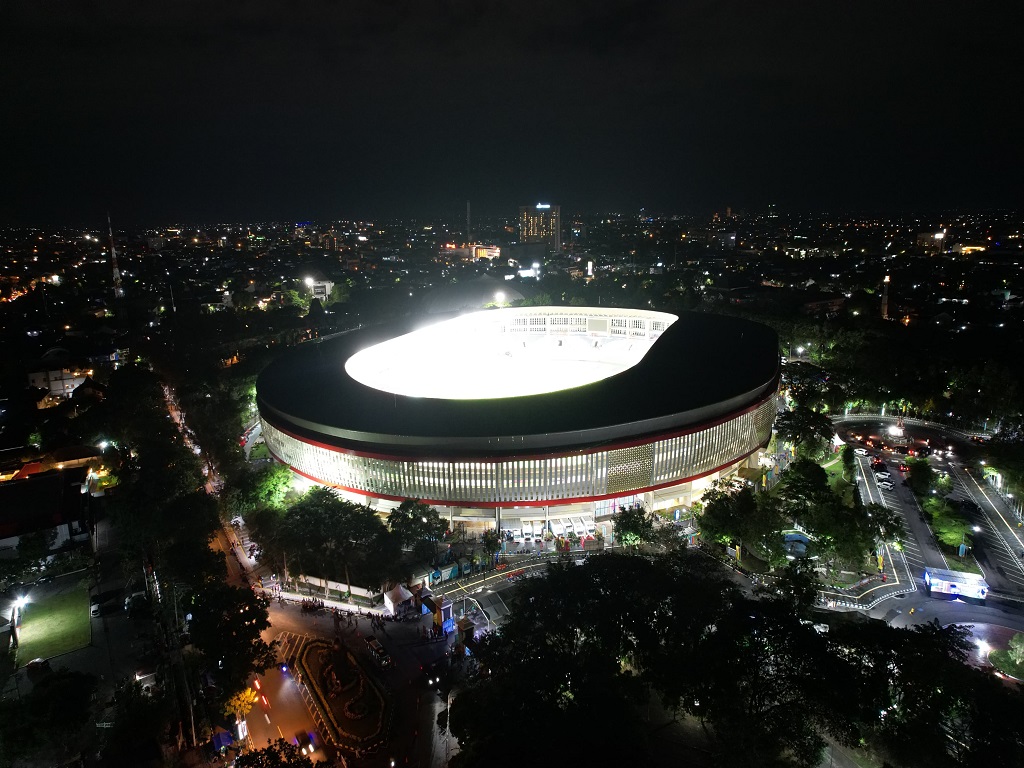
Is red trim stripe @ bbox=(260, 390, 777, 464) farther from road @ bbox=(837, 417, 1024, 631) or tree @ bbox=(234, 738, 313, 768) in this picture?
tree @ bbox=(234, 738, 313, 768)

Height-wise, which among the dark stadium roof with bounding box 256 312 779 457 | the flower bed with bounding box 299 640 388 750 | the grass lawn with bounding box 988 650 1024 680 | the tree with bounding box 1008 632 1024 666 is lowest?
the flower bed with bounding box 299 640 388 750

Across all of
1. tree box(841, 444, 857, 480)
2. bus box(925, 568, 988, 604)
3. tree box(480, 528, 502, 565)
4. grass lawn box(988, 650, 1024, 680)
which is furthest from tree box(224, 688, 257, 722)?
tree box(841, 444, 857, 480)

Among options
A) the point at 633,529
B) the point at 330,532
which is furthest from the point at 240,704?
the point at 633,529

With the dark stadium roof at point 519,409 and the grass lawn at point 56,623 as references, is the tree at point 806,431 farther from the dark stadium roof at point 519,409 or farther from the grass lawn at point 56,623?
Answer: the grass lawn at point 56,623

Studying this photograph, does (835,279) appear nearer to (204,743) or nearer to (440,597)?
(440,597)

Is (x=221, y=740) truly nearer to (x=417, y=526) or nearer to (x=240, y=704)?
(x=240, y=704)

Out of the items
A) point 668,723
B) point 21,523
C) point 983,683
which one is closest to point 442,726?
point 668,723
